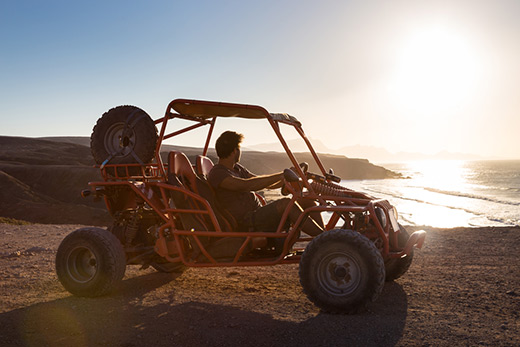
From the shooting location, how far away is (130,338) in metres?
4.40

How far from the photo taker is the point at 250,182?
5.57 metres

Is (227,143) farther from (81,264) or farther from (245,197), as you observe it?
(81,264)

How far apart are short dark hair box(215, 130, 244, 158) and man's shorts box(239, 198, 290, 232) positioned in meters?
0.83

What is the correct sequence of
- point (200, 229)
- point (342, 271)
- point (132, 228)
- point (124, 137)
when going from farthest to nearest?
point (132, 228) < point (124, 137) < point (200, 229) < point (342, 271)

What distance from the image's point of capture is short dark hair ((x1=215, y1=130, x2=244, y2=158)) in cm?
590

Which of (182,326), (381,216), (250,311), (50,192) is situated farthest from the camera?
(50,192)

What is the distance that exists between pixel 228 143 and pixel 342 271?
211cm

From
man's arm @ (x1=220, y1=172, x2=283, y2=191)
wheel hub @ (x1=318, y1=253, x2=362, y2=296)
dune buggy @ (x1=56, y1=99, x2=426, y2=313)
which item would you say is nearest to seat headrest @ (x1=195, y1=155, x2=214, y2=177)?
dune buggy @ (x1=56, y1=99, x2=426, y2=313)

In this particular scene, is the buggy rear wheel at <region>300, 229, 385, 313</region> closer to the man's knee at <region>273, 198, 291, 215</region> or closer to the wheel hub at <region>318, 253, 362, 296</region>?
the wheel hub at <region>318, 253, 362, 296</region>

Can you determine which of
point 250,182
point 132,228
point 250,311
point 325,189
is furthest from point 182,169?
point 250,311

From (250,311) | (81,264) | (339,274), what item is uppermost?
(339,274)

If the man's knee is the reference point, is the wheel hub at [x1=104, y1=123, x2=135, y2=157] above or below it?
above

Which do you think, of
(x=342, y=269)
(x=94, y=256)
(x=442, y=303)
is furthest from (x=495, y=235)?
(x=94, y=256)

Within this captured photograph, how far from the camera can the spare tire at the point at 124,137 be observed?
606cm
